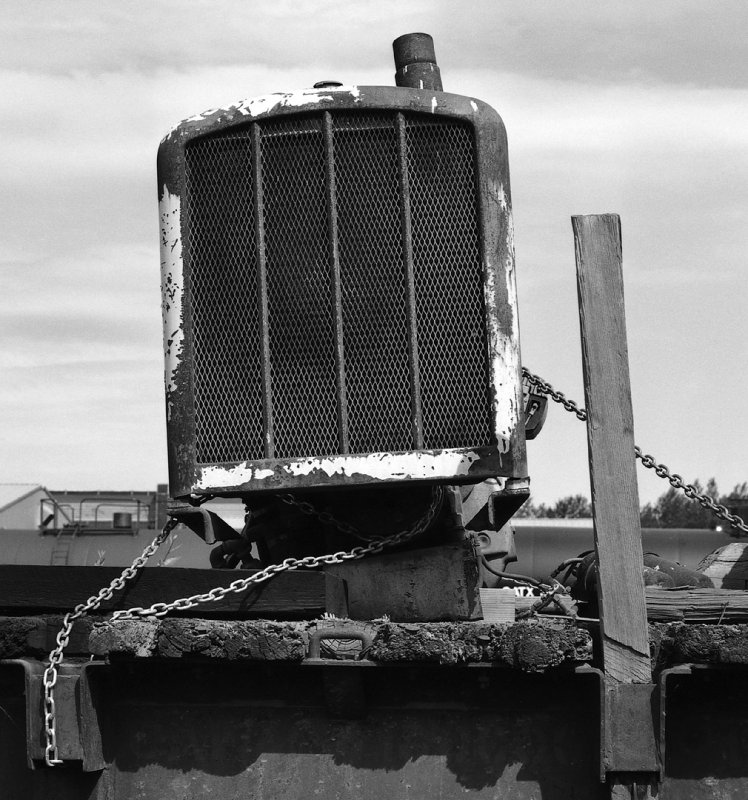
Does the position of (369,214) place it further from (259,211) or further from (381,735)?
(381,735)

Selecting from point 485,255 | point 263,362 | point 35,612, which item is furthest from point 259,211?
point 35,612

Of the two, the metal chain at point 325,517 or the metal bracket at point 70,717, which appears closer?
the metal bracket at point 70,717

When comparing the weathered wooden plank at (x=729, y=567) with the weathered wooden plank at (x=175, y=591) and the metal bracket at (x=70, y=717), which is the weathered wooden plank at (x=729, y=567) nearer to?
the weathered wooden plank at (x=175, y=591)

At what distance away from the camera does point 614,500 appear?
3.83 metres

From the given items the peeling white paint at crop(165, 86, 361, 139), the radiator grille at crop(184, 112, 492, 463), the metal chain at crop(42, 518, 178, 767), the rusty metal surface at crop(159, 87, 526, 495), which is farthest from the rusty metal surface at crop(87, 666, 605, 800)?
the peeling white paint at crop(165, 86, 361, 139)

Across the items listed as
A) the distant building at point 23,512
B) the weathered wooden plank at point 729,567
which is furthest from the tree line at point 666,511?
the weathered wooden plank at point 729,567

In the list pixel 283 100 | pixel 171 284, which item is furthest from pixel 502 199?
pixel 171 284

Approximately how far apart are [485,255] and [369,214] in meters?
0.43

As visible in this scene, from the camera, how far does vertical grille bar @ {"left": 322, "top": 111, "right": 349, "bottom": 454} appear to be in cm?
412

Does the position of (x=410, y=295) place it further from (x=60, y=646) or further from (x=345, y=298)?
(x=60, y=646)

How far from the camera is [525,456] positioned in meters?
4.08

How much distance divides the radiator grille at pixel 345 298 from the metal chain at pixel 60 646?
0.47m

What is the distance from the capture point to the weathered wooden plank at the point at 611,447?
3.73 metres

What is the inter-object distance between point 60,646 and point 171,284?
1.29 metres
